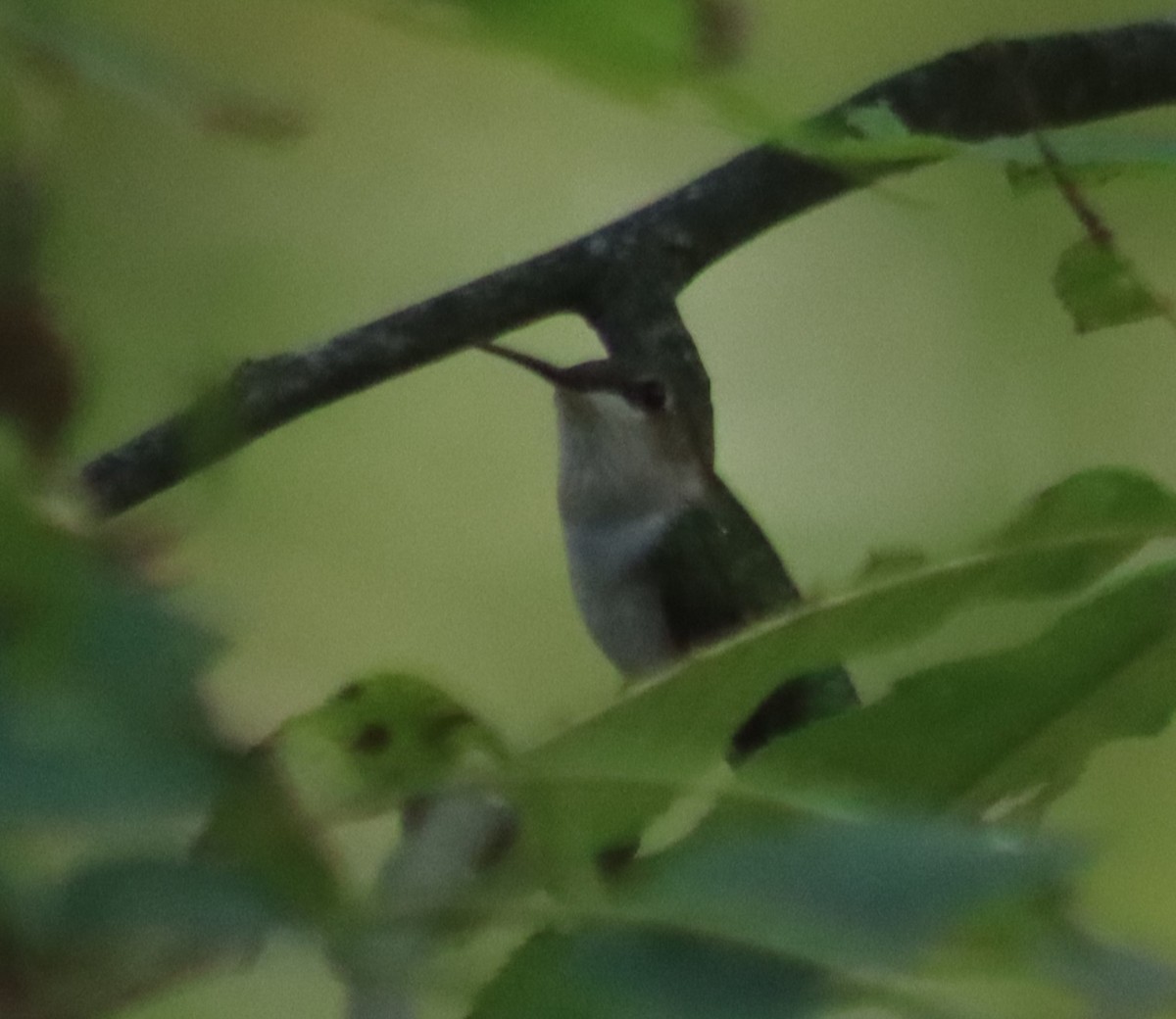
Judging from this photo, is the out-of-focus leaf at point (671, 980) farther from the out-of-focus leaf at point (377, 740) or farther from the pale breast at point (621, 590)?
the pale breast at point (621, 590)

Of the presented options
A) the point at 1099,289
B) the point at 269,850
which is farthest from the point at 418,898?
the point at 1099,289

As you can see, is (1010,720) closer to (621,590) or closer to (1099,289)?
(1099,289)

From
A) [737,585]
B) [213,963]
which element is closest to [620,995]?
[213,963]

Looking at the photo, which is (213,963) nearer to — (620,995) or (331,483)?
(620,995)

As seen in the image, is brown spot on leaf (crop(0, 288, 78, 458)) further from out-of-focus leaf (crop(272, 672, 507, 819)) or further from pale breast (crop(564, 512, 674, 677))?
pale breast (crop(564, 512, 674, 677))

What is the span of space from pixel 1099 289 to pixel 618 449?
423mm

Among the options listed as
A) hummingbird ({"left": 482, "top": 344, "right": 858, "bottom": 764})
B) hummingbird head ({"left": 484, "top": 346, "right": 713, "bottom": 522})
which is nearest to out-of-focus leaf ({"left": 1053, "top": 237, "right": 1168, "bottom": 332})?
hummingbird ({"left": 482, "top": 344, "right": 858, "bottom": 764})

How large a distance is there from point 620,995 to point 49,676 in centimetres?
4

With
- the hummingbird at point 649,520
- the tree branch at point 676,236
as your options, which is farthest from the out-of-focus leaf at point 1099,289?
the hummingbird at point 649,520

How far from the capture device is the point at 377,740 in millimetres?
162

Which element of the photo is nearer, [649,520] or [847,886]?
[847,886]

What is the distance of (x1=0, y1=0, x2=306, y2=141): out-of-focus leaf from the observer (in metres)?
0.08

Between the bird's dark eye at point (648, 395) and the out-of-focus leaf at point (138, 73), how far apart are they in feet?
1.15

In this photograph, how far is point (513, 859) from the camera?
124 millimetres
